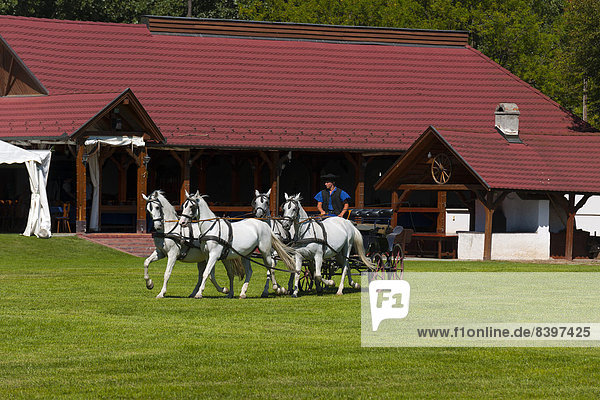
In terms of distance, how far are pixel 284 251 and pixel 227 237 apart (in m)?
1.11

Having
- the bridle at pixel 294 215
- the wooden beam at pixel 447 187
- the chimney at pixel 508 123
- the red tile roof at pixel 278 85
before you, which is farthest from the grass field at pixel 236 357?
the red tile roof at pixel 278 85

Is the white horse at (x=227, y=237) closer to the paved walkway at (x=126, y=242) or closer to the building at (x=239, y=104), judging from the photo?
the paved walkway at (x=126, y=242)

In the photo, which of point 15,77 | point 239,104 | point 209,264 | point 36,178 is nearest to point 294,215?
point 209,264

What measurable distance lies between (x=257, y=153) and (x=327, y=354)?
30080 millimetres

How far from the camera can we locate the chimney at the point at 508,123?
4059 cm

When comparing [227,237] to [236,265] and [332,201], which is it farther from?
[332,201]

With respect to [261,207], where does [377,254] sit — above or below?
below

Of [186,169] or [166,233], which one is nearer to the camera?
[166,233]

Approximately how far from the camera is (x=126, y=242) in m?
36.6

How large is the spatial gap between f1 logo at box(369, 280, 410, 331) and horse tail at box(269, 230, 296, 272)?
A: 145 cm

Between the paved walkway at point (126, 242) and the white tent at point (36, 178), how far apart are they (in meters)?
1.74

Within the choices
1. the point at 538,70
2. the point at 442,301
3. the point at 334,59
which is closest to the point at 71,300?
the point at 442,301

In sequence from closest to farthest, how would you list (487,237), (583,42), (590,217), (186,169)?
1. (487,237)
2. (186,169)
3. (590,217)
4. (583,42)

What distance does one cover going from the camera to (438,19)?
65750mm
